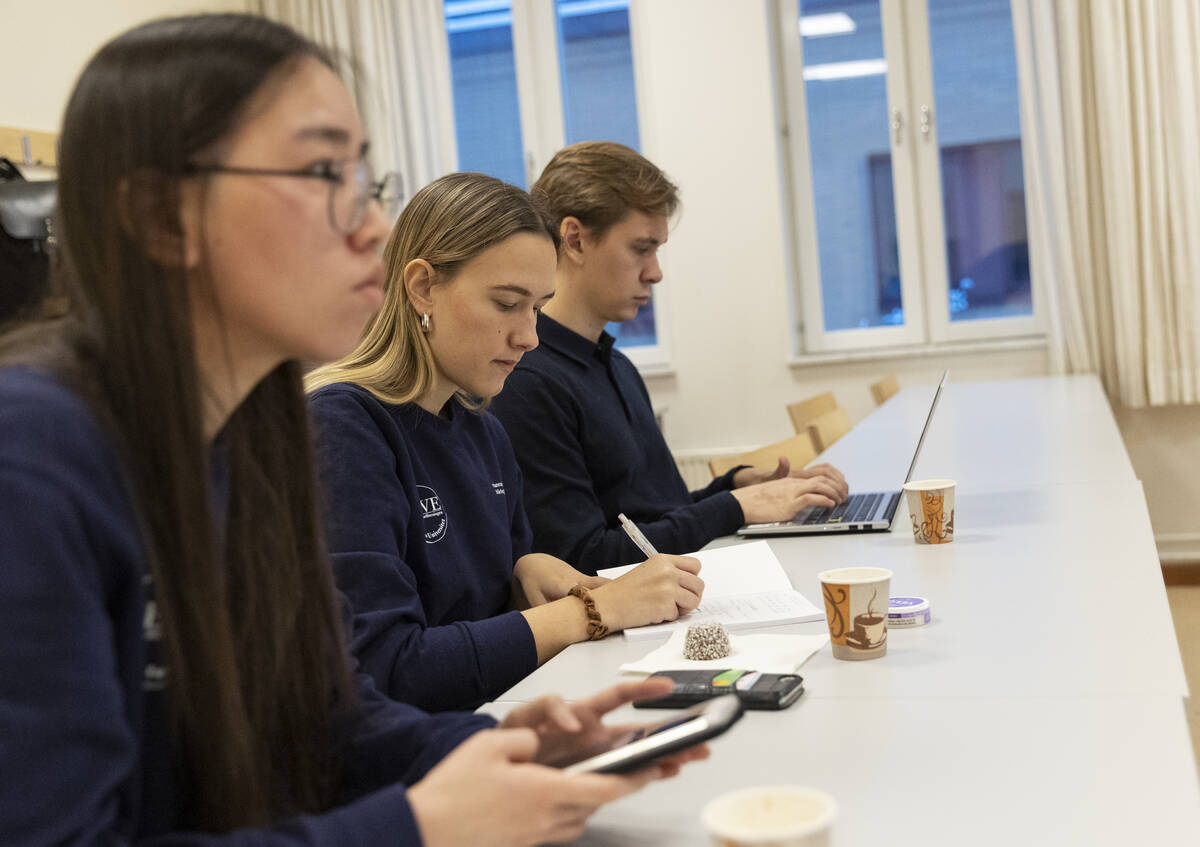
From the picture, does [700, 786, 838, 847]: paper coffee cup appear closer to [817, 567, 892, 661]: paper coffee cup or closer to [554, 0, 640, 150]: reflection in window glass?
[817, 567, 892, 661]: paper coffee cup

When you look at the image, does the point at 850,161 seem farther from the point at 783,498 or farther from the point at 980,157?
the point at 783,498

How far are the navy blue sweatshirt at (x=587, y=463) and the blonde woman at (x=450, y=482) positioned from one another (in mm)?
230

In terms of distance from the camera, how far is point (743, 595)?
1623 mm

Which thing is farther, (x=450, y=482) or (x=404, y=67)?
(x=404, y=67)

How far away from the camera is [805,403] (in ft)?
12.9

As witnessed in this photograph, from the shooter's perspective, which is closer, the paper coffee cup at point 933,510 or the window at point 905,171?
the paper coffee cup at point 933,510

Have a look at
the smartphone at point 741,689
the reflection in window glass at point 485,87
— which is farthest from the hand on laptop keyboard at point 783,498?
the reflection in window glass at point 485,87

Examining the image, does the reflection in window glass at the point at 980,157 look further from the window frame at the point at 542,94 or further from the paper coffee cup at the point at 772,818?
the paper coffee cup at the point at 772,818

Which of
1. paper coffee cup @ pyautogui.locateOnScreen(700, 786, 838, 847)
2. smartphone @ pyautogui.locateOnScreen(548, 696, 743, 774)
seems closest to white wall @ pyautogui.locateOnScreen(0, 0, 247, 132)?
smartphone @ pyautogui.locateOnScreen(548, 696, 743, 774)

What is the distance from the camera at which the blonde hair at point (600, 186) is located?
8.11 ft

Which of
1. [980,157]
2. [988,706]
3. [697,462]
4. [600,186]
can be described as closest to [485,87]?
[697,462]

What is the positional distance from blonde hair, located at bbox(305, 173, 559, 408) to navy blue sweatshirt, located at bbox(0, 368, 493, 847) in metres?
0.87

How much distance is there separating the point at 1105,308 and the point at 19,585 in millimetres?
4309

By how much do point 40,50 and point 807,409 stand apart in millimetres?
2984
